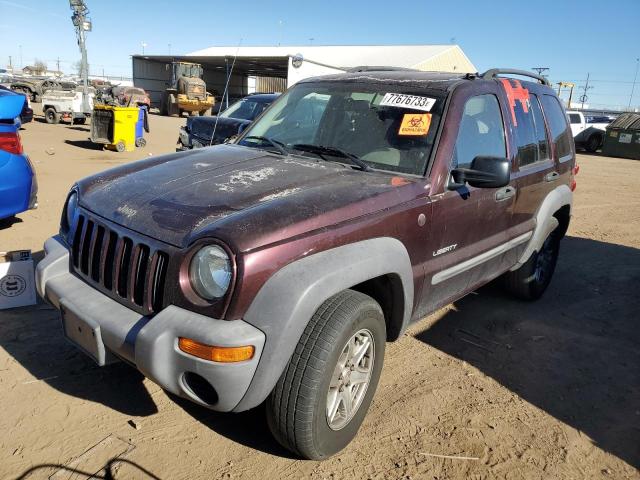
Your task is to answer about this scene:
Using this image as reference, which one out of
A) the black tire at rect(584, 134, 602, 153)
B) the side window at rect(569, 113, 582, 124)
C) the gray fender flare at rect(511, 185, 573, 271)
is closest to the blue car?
the gray fender flare at rect(511, 185, 573, 271)

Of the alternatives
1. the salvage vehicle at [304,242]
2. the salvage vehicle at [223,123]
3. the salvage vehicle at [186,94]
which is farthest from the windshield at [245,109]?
the salvage vehicle at [186,94]

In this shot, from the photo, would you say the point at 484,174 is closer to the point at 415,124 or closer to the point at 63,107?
the point at 415,124

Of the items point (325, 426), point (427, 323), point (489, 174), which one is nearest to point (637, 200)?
point (427, 323)

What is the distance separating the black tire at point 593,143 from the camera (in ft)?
74.0

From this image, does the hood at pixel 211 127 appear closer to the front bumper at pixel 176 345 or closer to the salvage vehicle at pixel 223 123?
the salvage vehicle at pixel 223 123

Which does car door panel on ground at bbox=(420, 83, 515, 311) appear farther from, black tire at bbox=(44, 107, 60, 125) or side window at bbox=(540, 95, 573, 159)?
black tire at bbox=(44, 107, 60, 125)

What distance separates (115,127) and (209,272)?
12716 mm

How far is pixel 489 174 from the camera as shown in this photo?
2.98 meters

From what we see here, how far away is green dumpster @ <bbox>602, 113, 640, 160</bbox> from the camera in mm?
20859

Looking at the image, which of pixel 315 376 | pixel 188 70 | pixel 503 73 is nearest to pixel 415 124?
pixel 503 73

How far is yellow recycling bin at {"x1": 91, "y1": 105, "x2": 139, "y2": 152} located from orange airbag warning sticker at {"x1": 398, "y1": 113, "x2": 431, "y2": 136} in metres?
12.0

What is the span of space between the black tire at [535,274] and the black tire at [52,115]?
2121cm

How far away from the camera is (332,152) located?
328cm

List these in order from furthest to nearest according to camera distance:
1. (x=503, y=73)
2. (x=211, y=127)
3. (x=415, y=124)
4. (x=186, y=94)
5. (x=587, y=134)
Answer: (x=186, y=94) < (x=587, y=134) < (x=211, y=127) < (x=503, y=73) < (x=415, y=124)
